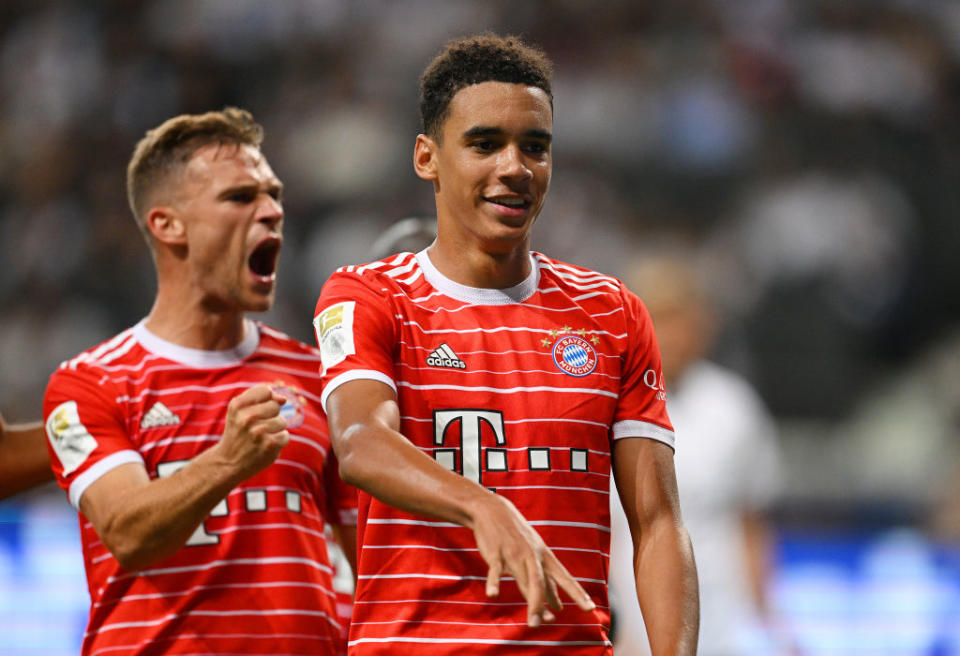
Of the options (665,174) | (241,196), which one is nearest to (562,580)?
(241,196)

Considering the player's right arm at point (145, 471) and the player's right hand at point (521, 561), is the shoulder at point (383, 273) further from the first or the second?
the player's right hand at point (521, 561)

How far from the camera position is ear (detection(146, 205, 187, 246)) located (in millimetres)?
4199

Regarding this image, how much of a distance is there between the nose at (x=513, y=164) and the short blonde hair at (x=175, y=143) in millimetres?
1599

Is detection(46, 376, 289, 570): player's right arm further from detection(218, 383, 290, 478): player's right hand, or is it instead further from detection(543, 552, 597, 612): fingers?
detection(543, 552, 597, 612): fingers

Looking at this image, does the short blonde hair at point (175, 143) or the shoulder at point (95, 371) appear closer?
the shoulder at point (95, 371)

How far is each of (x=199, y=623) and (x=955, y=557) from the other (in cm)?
502

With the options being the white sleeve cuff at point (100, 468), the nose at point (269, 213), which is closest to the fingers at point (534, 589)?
the white sleeve cuff at point (100, 468)

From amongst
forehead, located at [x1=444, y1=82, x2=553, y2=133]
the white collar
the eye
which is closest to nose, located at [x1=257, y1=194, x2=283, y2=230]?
the eye

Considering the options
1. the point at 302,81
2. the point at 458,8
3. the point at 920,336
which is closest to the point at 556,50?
the point at 458,8

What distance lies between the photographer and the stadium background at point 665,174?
9.31m

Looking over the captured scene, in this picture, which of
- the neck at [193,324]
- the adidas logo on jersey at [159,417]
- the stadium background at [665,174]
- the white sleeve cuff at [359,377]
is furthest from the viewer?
the stadium background at [665,174]

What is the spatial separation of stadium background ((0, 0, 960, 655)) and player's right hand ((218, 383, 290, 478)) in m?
4.68

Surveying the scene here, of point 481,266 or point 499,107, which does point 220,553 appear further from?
point 499,107

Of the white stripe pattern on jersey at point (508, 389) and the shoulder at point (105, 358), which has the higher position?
the shoulder at point (105, 358)
